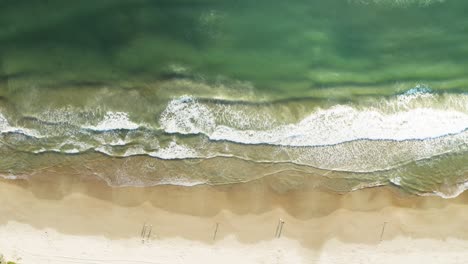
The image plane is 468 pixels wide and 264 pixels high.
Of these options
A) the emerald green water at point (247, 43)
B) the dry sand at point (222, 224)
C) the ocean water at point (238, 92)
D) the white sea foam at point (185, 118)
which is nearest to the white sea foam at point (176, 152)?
the ocean water at point (238, 92)

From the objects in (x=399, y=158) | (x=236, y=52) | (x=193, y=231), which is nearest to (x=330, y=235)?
(x=399, y=158)

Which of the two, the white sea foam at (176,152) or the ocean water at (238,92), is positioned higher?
the ocean water at (238,92)

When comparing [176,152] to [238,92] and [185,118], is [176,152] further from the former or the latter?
[238,92]

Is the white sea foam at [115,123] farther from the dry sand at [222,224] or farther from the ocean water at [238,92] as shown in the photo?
the dry sand at [222,224]

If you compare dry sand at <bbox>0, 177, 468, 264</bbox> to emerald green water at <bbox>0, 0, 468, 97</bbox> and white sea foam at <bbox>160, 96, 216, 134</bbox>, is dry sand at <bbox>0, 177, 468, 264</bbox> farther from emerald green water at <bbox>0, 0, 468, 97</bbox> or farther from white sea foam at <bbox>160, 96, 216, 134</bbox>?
emerald green water at <bbox>0, 0, 468, 97</bbox>

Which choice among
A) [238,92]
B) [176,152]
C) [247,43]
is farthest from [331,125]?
[176,152]

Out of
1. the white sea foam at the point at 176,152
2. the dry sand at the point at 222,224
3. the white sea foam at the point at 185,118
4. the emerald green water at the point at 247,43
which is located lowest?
the dry sand at the point at 222,224

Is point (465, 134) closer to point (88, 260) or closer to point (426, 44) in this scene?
point (426, 44)
